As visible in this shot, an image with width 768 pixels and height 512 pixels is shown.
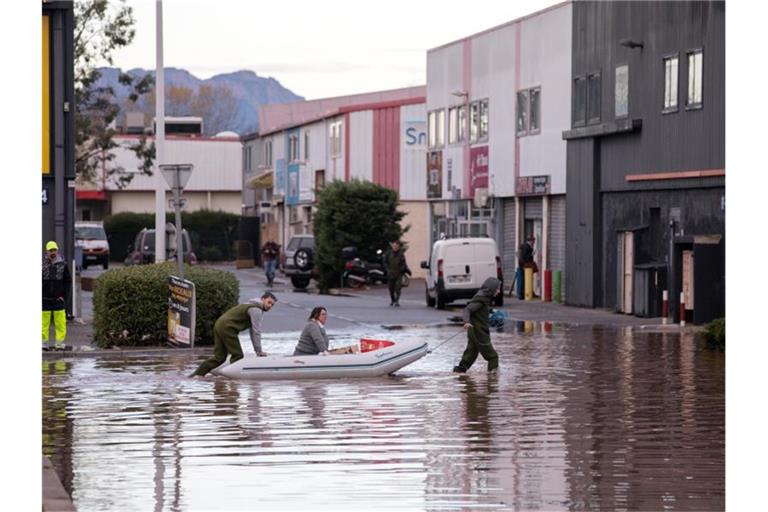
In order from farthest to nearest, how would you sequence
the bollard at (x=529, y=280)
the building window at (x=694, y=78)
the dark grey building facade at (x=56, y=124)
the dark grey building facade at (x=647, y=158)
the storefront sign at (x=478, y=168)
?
the storefront sign at (x=478, y=168) → the bollard at (x=529, y=280) → the building window at (x=694, y=78) → the dark grey building facade at (x=647, y=158) → the dark grey building facade at (x=56, y=124)

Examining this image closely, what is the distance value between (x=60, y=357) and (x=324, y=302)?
19574 millimetres

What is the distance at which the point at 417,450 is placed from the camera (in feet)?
56.2

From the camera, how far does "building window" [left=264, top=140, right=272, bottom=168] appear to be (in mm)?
95938

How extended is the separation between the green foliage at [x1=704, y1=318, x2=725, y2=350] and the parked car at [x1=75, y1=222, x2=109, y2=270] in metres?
48.1

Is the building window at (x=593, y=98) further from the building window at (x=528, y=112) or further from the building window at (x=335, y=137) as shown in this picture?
the building window at (x=335, y=137)

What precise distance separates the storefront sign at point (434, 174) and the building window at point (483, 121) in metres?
5.04

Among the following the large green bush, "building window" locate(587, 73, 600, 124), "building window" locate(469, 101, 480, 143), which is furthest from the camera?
the large green bush

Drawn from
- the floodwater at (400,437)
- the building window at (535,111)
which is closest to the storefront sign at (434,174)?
the building window at (535,111)

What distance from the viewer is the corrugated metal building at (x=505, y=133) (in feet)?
167

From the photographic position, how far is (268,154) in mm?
96625

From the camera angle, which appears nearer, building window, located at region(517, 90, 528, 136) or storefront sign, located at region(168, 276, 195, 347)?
storefront sign, located at region(168, 276, 195, 347)

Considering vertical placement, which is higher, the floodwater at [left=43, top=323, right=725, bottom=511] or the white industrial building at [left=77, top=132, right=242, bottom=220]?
the white industrial building at [left=77, top=132, right=242, bottom=220]

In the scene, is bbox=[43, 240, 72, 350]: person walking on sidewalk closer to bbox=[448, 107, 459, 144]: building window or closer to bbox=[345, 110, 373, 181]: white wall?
bbox=[448, 107, 459, 144]: building window

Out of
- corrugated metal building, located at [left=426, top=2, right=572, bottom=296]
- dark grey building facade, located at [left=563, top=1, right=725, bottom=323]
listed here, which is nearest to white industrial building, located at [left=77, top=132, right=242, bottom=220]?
corrugated metal building, located at [left=426, top=2, right=572, bottom=296]
